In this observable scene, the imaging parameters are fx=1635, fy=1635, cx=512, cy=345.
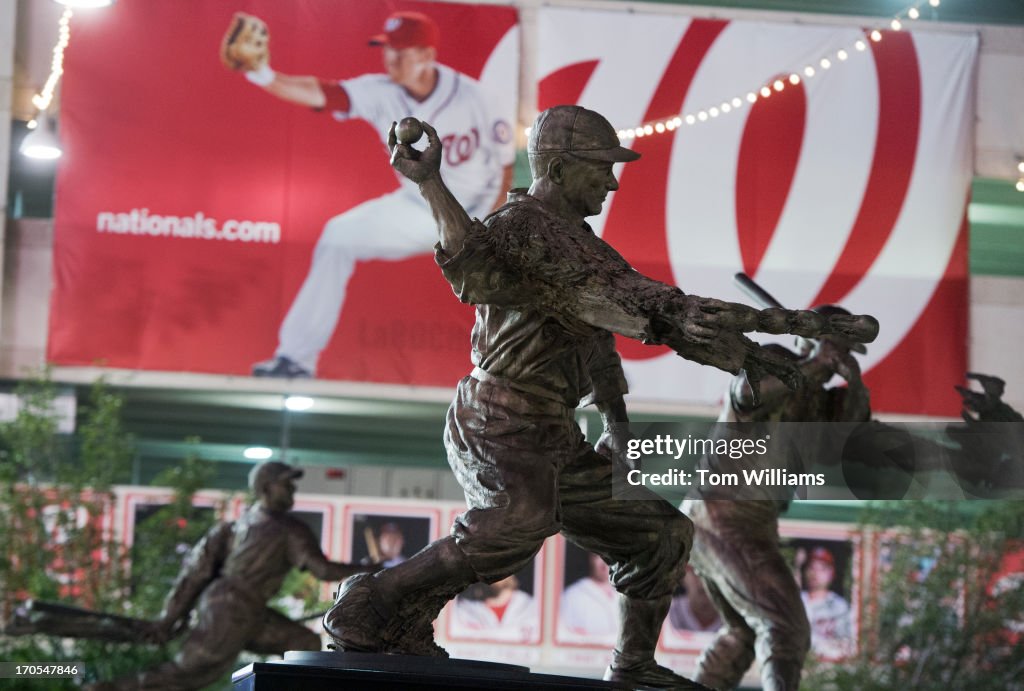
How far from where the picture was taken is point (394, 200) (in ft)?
48.0

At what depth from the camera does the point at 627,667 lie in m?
5.07

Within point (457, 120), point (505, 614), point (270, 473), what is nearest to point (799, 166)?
point (457, 120)

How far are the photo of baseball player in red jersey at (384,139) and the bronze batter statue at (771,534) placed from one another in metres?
7.77

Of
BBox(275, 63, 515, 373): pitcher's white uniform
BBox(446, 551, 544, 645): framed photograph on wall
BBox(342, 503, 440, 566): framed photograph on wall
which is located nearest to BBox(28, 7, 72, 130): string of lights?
BBox(275, 63, 515, 373): pitcher's white uniform

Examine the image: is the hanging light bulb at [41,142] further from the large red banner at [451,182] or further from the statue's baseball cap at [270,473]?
the statue's baseball cap at [270,473]

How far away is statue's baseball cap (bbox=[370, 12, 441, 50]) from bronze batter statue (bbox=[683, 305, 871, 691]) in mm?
8590

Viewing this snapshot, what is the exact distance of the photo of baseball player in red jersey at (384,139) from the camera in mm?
14469

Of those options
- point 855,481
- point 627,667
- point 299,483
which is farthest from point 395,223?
point 627,667

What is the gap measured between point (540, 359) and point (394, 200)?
33.3 feet

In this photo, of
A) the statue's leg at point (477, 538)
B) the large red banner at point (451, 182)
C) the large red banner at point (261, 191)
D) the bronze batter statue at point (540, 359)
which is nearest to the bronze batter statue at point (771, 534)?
the bronze batter statue at point (540, 359)

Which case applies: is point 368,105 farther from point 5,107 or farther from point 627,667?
point 627,667

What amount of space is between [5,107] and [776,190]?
7.09 m

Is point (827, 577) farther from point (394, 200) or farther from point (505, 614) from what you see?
point (394, 200)

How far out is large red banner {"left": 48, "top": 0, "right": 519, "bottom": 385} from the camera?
567 inches
